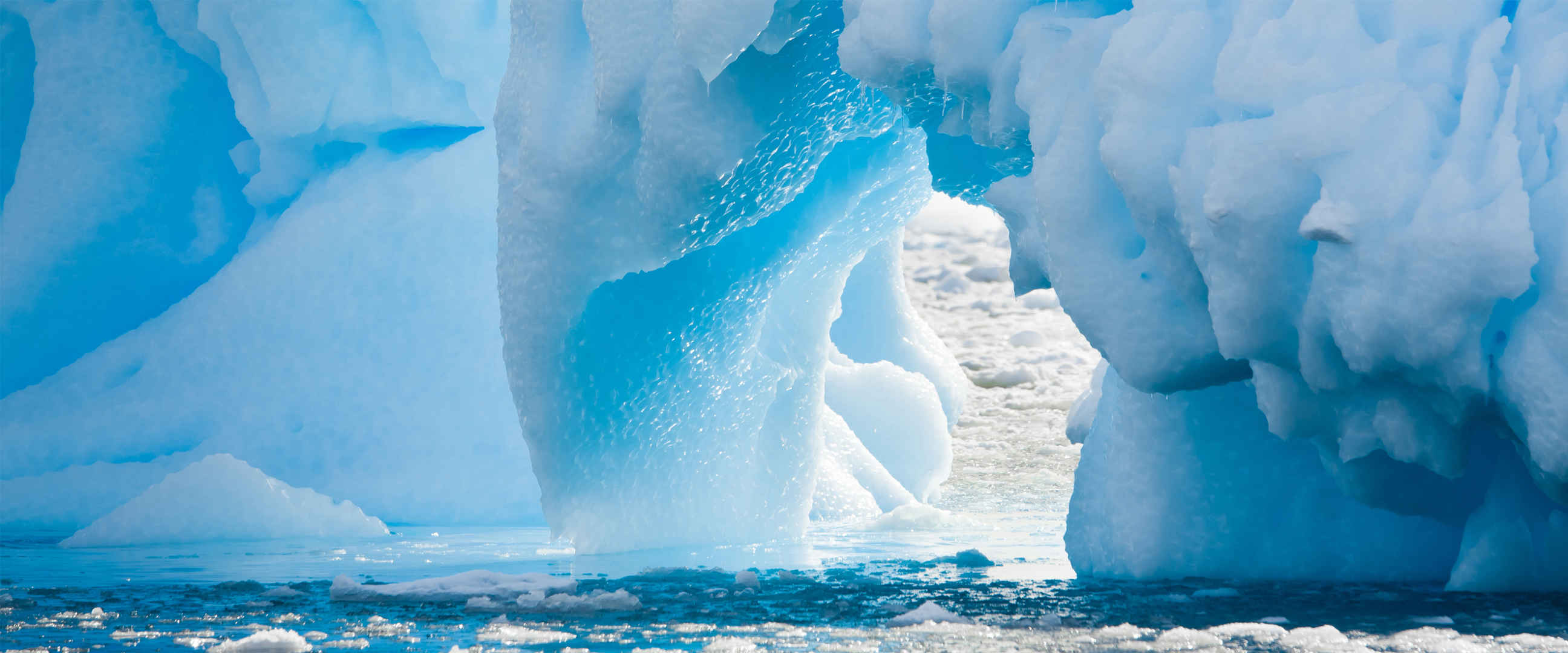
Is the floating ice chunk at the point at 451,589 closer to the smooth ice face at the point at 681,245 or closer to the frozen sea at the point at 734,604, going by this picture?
the frozen sea at the point at 734,604

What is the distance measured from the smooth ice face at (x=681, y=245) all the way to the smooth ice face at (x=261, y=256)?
86.9 inches

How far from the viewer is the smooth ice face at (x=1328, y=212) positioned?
2824mm

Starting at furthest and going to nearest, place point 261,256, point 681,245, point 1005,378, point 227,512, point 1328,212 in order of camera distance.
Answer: point 1005,378 < point 261,256 < point 227,512 < point 681,245 < point 1328,212

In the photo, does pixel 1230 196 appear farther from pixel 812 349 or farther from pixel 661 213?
pixel 812 349

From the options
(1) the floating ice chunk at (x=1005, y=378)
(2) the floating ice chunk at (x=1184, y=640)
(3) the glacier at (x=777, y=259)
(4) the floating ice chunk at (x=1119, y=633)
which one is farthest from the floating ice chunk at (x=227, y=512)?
(1) the floating ice chunk at (x=1005, y=378)

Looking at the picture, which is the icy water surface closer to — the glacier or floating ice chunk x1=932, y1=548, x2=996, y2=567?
floating ice chunk x1=932, y1=548, x2=996, y2=567

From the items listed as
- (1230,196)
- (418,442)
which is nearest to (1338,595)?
(1230,196)

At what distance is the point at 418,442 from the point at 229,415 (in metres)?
1.08

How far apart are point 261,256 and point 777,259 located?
4.04 metres

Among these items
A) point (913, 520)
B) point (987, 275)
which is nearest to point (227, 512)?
point (913, 520)

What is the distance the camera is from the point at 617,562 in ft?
17.6

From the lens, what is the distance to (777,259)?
19.0 ft

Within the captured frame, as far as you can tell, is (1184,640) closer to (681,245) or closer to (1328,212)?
(1328,212)

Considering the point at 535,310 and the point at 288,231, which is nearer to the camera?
the point at 535,310
